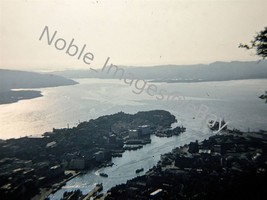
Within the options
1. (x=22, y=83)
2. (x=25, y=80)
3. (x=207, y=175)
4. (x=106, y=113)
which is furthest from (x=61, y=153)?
(x=25, y=80)

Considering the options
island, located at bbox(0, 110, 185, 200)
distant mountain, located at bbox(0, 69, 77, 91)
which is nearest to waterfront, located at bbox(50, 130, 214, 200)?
island, located at bbox(0, 110, 185, 200)

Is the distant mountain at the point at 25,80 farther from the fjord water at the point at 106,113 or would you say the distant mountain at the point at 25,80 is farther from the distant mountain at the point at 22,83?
the fjord water at the point at 106,113

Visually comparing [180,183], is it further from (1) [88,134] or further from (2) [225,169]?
(1) [88,134]

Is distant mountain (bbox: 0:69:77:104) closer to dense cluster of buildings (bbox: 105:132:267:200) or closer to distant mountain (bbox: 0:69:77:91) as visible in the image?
distant mountain (bbox: 0:69:77:91)

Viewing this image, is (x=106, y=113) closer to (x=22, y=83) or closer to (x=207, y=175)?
(x=207, y=175)

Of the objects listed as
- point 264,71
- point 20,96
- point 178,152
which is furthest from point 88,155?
point 264,71

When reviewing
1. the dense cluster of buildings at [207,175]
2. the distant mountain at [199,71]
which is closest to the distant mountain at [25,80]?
the distant mountain at [199,71]
